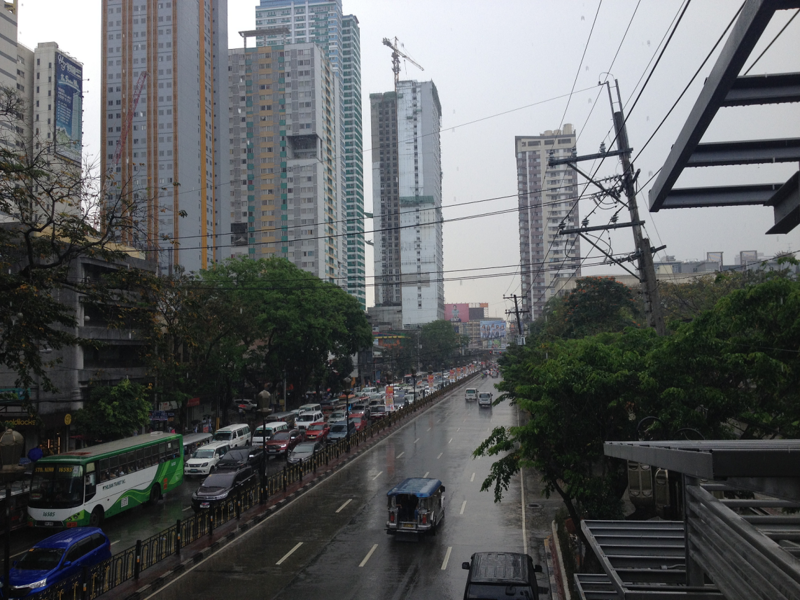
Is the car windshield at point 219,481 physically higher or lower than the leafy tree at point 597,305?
lower

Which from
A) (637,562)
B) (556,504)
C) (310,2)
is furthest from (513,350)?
(310,2)

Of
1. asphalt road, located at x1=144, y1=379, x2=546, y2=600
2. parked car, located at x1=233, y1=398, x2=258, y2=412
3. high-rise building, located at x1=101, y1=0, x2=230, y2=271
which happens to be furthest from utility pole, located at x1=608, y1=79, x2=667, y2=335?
high-rise building, located at x1=101, y1=0, x2=230, y2=271

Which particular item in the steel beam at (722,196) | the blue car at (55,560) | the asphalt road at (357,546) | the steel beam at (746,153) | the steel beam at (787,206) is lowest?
the asphalt road at (357,546)

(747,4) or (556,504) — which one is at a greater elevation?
(747,4)

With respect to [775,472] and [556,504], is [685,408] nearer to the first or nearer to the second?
[775,472]

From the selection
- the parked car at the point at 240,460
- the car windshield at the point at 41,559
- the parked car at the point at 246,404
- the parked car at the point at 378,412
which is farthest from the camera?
the parked car at the point at 246,404

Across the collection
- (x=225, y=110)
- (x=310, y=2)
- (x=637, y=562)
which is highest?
(x=310, y=2)

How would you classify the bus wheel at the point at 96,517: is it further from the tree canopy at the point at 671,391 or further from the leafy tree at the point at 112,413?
the tree canopy at the point at 671,391

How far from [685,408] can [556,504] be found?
1172 centimetres

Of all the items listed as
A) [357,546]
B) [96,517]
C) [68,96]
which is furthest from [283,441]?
[68,96]

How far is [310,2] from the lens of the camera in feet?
575

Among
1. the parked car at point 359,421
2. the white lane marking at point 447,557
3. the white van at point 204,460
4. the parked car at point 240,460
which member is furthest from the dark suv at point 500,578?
the parked car at point 359,421

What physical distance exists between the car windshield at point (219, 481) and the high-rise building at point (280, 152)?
3425 inches

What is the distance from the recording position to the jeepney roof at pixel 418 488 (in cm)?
1758
